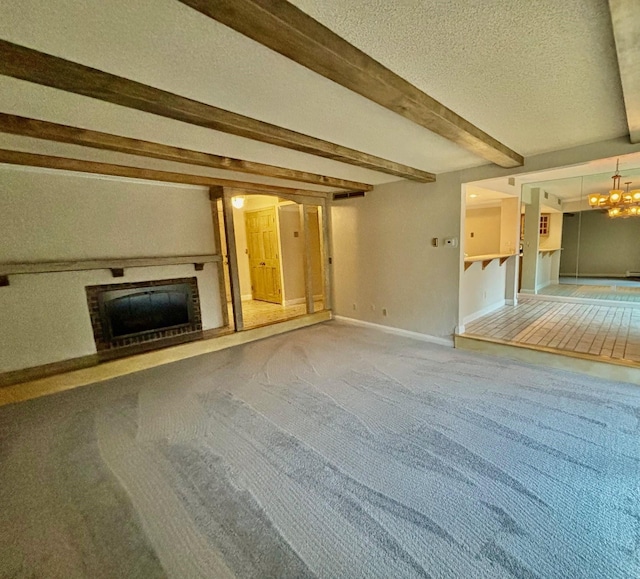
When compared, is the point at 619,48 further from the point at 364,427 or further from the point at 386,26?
the point at 364,427

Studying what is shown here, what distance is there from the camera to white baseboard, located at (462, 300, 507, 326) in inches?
197

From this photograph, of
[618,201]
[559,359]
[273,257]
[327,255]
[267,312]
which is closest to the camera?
[559,359]

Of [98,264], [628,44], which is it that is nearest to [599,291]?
[628,44]

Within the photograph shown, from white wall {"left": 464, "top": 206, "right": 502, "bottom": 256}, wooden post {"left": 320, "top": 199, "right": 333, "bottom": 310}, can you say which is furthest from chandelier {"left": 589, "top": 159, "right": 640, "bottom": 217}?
wooden post {"left": 320, "top": 199, "right": 333, "bottom": 310}

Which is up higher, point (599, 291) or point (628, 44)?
point (628, 44)

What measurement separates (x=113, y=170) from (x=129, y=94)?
7.07 feet

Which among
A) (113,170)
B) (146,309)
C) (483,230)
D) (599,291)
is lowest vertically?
(599,291)

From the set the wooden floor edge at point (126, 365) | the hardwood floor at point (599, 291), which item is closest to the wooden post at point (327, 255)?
the wooden floor edge at point (126, 365)

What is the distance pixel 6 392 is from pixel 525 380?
18.0 ft

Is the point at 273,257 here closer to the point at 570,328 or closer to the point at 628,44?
the point at 570,328

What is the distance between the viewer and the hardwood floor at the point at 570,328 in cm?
364

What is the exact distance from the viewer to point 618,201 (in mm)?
5375

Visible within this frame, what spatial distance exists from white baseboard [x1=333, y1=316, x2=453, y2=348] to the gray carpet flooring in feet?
3.98

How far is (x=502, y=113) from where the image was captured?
2.38 m
